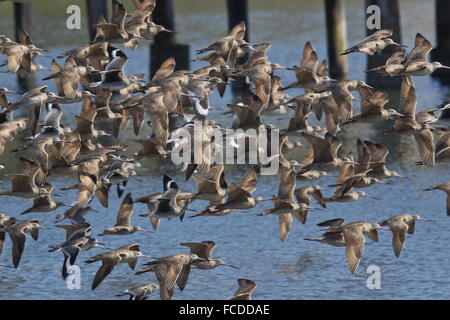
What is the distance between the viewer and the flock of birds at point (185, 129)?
1950 centimetres

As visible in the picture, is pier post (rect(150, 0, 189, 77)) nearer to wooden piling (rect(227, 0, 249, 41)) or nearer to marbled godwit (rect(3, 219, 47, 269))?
wooden piling (rect(227, 0, 249, 41))

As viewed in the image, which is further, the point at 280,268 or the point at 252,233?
the point at 252,233

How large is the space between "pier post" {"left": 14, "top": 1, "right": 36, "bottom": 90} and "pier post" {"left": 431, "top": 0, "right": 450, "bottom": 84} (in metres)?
12.1

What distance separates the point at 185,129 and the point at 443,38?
18647 millimetres

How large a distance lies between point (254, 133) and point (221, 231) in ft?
10.3

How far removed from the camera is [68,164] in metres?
20.2

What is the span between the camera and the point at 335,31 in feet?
121

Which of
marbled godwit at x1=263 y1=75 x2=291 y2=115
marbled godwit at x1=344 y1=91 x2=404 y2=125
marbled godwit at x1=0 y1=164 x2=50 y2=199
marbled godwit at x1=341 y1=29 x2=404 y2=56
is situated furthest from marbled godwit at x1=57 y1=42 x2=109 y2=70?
marbled godwit at x1=344 y1=91 x2=404 y2=125

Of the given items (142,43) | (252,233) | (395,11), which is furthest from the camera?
(142,43)

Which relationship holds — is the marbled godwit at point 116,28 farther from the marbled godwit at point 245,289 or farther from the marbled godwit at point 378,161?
the marbled godwit at point 245,289

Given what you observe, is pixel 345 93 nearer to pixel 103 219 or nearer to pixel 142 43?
pixel 103 219

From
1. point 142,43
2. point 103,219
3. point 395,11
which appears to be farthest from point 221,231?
point 142,43

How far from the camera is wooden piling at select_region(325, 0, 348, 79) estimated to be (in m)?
36.8

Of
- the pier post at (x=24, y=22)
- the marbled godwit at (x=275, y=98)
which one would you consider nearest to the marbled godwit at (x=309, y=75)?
the marbled godwit at (x=275, y=98)
